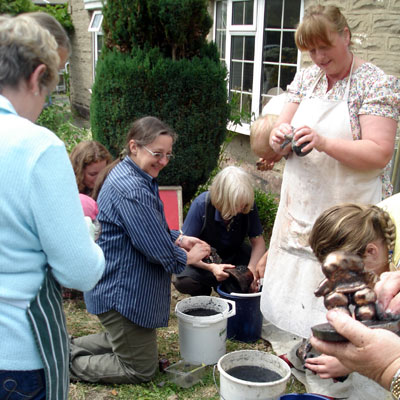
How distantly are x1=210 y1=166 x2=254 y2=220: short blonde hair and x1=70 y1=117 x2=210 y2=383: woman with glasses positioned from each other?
0.62 m

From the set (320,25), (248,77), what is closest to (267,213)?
(248,77)

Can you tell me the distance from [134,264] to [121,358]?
0.66 m

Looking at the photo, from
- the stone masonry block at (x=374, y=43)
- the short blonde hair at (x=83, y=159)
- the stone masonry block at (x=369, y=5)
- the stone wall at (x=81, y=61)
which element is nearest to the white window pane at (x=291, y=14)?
the stone masonry block at (x=369, y=5)

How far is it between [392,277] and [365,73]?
51.6 inches

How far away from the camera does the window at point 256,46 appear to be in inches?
254

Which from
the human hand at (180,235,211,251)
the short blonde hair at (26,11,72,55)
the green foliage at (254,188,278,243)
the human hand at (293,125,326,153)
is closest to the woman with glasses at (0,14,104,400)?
the short blonde hair at (26,11,72,55)

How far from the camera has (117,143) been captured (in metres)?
5.00

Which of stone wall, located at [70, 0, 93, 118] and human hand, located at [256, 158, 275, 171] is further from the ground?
stone wall, located at [70, 0, 93, 118]

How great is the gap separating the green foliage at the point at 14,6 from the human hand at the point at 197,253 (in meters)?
7.21

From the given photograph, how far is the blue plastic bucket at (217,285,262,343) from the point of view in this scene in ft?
11.8

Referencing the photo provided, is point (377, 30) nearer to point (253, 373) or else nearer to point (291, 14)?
point (291, 14)

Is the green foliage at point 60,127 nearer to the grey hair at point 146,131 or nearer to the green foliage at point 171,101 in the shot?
the green foliage at point 171,101

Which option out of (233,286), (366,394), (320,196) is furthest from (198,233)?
(366,394)

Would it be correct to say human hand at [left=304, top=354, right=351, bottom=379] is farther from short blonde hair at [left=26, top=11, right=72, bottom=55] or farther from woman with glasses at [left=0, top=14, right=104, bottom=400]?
short blonde hair at [left=26, top=11, right=72, bottom=55]
